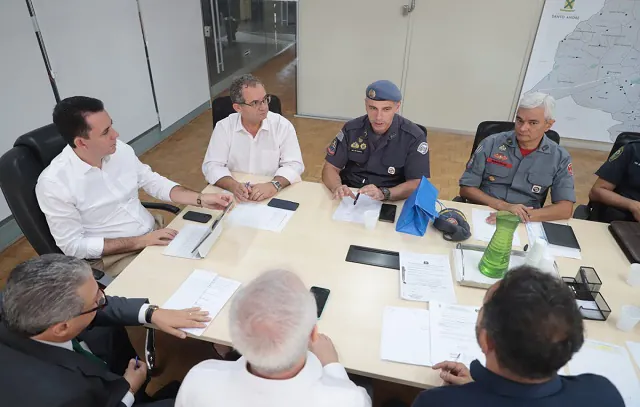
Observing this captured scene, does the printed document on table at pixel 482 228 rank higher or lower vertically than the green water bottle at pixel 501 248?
lower

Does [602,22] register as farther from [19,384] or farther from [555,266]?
[19,384]

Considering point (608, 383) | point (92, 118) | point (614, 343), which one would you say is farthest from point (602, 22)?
point (92, 118)

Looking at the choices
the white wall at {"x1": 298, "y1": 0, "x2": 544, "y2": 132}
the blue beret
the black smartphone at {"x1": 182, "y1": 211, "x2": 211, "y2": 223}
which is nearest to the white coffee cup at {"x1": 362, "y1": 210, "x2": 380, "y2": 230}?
the blue beret

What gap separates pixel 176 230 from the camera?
6.24ft

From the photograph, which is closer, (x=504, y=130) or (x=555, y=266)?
(x=555, y=266)

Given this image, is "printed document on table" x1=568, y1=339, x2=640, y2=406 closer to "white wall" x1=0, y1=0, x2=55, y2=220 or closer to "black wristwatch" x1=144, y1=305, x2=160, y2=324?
"black wristwatch" x1=144, y1=305, x2=160, y2=324

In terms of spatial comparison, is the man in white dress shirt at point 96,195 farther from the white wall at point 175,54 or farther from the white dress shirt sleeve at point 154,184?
the white wall at point 175,54

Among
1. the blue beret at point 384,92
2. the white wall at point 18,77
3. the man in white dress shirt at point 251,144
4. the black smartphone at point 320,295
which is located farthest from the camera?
the white wall at point 18,77

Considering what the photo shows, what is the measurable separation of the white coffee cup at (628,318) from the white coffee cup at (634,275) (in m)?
0.21

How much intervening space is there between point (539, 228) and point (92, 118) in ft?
6.95

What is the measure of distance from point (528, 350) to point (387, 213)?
46.6 inches

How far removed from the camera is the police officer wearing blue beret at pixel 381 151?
2.20 meters

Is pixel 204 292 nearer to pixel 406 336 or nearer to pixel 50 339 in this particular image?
pixel 50 339

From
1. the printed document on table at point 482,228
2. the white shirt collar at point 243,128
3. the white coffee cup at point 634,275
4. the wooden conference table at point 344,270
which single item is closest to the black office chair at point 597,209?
the wooden conference table at point 344,270
